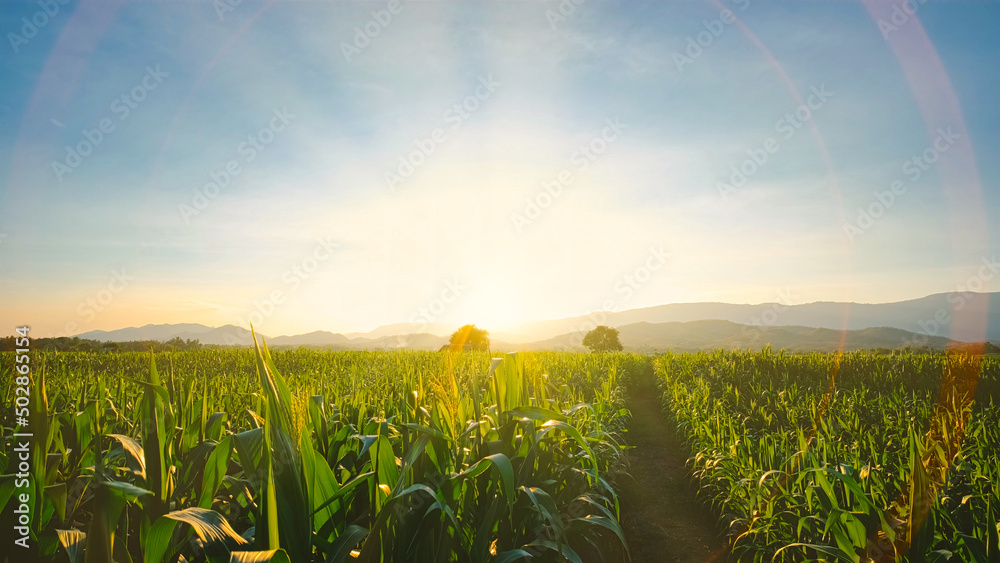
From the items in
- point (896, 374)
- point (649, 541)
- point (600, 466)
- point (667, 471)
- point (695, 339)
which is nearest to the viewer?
point (649, 541)

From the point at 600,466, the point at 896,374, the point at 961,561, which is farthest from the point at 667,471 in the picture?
the point at 896,374

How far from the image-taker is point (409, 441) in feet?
8.94

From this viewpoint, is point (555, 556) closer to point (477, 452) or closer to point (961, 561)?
point (477, 452)

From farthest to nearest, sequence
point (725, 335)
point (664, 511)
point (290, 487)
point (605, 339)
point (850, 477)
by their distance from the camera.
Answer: point (725, 335) < point (605, 339) < point (664, 511) < point (850, 477) < point (290, 487)

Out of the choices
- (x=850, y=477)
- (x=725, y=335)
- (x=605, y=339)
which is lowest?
(x=725, y=335)

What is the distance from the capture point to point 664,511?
5414 mm

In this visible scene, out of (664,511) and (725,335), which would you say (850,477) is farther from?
(725,335)

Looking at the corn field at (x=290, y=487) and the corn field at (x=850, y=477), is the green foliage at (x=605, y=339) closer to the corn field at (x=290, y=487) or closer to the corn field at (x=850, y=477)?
the corn field at (x=850, y=477)

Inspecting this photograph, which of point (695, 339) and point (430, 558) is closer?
point (430, 558)

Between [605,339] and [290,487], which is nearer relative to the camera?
[290,487]

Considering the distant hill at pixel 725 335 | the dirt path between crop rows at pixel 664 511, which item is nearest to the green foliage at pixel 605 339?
the dirt path between crop rows at pixel 664 511

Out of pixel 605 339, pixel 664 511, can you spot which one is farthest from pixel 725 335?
pixel 664 511

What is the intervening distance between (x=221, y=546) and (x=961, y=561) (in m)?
3.85

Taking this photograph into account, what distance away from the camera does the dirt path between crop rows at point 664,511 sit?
4.36 metres
